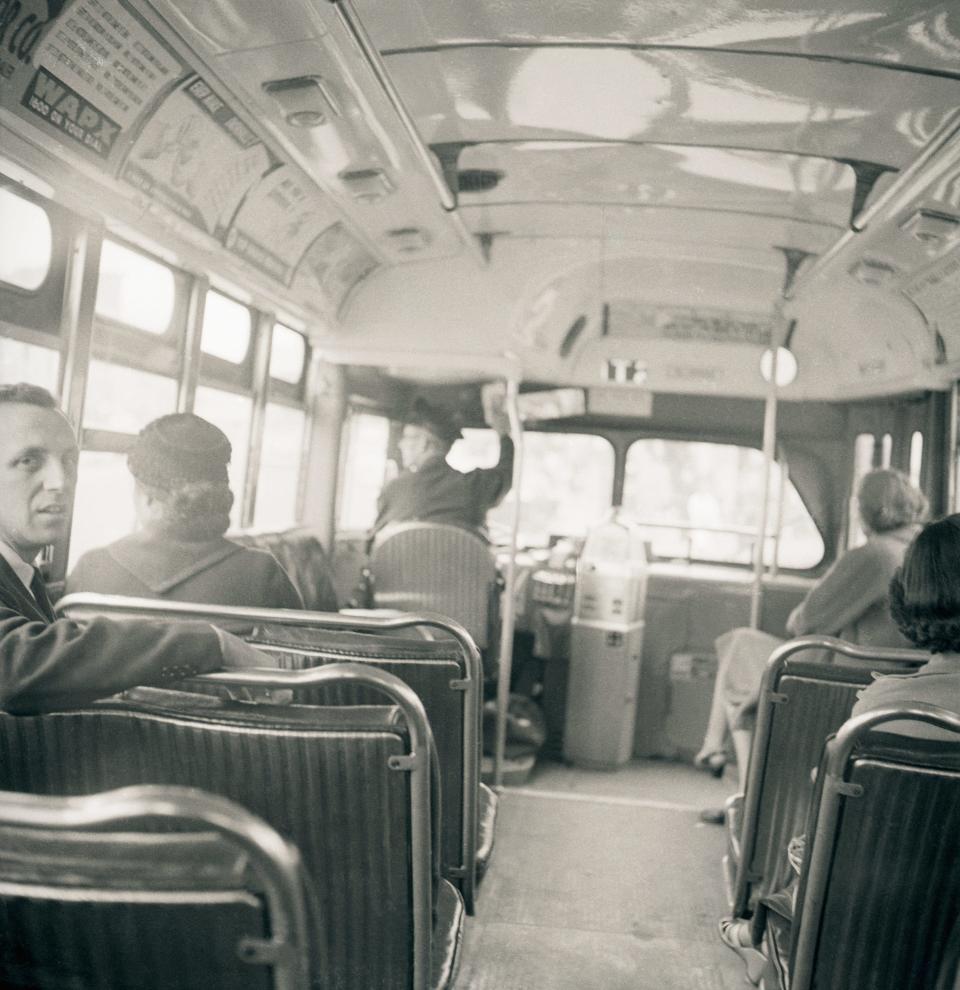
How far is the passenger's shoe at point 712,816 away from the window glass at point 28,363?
329cm

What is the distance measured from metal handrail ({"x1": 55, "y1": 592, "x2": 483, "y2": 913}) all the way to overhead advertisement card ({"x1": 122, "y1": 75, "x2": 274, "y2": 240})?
1.44 metres

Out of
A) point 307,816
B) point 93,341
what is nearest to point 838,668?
point 307,816

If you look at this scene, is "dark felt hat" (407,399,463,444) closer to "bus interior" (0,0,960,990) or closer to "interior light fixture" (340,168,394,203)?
"bus interior" (0,0,960,990)

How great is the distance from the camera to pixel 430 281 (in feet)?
18.4

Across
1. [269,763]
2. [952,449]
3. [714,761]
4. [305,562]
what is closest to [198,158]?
[305,562]

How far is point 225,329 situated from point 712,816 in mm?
3064

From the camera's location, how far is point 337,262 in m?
5.15

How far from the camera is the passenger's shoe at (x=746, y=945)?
270cm

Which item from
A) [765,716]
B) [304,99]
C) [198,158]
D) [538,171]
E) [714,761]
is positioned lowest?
[714,761]

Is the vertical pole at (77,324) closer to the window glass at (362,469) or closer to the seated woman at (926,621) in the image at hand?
the seated woman at (926,621)

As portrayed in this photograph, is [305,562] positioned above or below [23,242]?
below

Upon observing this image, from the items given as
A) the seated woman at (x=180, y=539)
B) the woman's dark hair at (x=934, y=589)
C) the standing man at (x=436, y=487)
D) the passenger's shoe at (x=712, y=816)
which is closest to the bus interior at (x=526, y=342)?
the passenger's shoe at (x=712, y=816)

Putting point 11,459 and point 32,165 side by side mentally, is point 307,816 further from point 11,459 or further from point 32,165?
point 32,165

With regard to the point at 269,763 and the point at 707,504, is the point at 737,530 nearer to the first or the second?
the point at 707,504
